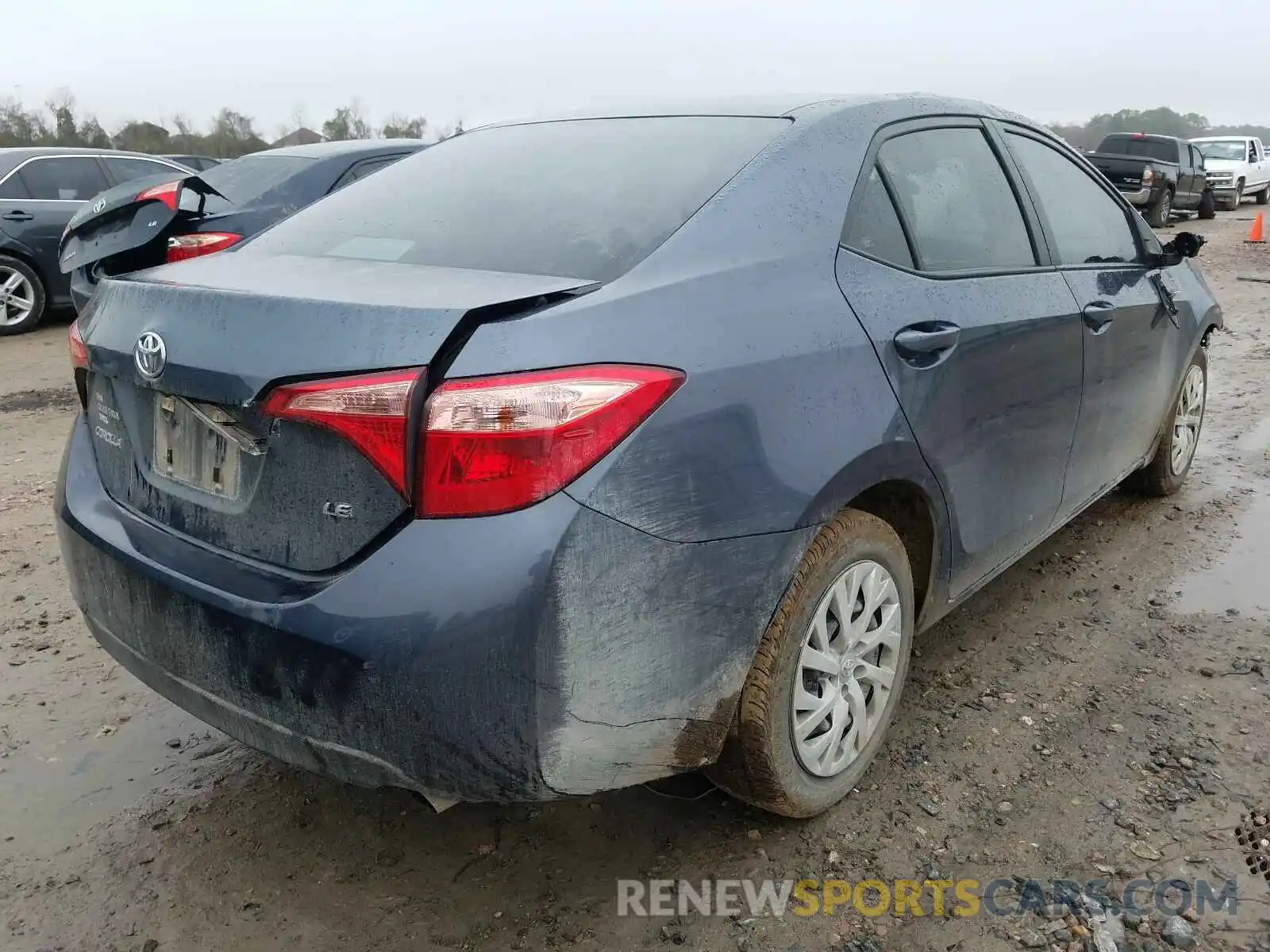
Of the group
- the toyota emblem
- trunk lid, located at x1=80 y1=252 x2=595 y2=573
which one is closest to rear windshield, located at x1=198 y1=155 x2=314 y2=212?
trunk lid, located at x1=80 y1=252 x2=595 y2=573

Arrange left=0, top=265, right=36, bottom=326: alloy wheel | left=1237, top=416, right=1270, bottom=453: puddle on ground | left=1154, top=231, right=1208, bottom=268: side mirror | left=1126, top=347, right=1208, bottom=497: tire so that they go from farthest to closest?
left=0, top=265, right=36, bottom=326: alloy wheel → left=1237, top=416, right=1270, bottom=453: puddle on ground → left=1126, top=347, right=1208, bottom=497: tire → left=1154, top=231, right=1208, bottom=268: side mirror

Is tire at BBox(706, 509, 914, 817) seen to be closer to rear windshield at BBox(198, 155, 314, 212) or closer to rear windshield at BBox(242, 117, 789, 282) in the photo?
rear windshield at BBox(242, 117, 789, 282)

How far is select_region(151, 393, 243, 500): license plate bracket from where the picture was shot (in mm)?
1840

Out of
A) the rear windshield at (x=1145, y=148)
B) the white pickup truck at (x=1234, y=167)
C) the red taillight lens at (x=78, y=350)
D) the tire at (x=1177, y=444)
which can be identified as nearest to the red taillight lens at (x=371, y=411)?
the red taillight lens at (x=78, y=350)

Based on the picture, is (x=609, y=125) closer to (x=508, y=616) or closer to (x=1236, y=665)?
(x=508, y=616)

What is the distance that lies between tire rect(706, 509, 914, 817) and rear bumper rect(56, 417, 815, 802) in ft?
0.34

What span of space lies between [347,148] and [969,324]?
5.28m

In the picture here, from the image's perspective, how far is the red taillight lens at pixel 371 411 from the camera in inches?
63.6

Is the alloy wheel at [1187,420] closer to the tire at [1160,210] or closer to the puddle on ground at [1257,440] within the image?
the puddle on ground at [1257,440]

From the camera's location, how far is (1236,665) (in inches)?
120

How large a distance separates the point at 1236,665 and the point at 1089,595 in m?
0.57

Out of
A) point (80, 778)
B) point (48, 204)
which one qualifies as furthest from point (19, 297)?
point (80, 778)

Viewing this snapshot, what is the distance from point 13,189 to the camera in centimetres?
865

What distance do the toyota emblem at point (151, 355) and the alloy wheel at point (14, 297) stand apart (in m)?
7.92
